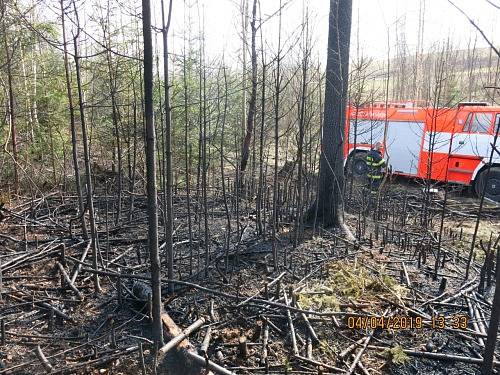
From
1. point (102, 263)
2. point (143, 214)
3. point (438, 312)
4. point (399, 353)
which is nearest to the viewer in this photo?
point (399, 353)

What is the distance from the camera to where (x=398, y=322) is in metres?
3.41

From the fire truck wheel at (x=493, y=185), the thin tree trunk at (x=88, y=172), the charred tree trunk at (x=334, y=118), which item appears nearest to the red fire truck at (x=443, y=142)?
the fire truck wheel at (x=493, y=185)

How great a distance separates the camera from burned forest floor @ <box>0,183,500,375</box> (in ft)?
9.47

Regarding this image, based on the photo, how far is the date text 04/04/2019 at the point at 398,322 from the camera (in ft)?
11.1

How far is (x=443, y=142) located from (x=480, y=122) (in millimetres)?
999

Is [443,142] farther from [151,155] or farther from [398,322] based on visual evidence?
[151,155]

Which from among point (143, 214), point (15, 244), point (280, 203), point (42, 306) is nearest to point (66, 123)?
point (143, 214)

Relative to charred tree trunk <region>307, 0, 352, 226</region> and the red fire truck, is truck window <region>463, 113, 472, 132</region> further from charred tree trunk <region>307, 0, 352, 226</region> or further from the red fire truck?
charred tree trunk <region>307, 0, 352, 226</region>

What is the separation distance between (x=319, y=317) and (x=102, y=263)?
7.75ft

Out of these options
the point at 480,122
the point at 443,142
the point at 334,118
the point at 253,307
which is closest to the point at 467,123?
the point at 480,122

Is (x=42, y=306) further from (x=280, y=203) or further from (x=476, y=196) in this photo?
(x=476, y=196)

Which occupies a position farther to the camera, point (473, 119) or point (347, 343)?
point (473, 119)

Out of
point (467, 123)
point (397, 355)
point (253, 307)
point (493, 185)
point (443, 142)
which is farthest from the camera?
point (443, 142)

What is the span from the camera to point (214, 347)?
302 centimetres
